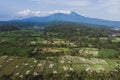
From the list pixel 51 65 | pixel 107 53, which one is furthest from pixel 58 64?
pixel 107 53

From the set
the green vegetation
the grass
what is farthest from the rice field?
the grass

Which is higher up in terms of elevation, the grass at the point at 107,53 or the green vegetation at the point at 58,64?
the green vegetation at the point at 58,64

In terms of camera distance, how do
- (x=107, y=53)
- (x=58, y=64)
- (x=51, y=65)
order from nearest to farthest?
(x=51, y=65) → (x=58, y=64) → (x=107, y=53)

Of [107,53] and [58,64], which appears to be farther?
[107,53]

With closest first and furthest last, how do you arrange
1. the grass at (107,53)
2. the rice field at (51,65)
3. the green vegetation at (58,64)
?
the green vegetation at (58,64)
the rice field at (51,65)
the grass at (107,53)

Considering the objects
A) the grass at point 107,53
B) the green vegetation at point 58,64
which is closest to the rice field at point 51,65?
the green vegetation at point 58,64

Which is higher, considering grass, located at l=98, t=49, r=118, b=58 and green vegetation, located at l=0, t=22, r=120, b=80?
green vegetation, located at l=0, t=22, r=120, b=80

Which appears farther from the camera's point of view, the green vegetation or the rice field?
the rice field

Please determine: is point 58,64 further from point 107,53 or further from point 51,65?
point 107,53

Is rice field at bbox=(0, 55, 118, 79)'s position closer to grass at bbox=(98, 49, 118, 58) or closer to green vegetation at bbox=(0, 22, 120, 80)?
green vegetation at bbox=(0, 22, 120, 80)

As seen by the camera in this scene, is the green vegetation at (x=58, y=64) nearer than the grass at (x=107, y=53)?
Yes

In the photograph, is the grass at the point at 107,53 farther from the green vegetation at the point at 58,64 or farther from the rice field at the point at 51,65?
the rice field at the point at 51,65
